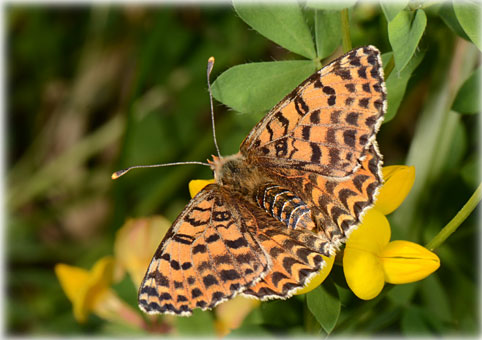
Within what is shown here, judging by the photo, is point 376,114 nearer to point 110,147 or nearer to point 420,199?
point 420,199

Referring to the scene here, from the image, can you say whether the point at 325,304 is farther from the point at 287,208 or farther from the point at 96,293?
the point at 96,293

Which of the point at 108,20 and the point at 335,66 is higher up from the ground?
the point at 108,20

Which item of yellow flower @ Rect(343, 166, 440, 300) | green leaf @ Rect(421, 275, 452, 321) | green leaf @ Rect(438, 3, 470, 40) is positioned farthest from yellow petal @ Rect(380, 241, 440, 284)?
green leaf @ Rect(421, 275, 452, 321)

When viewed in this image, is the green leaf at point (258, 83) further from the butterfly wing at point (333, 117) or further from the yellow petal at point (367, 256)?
the yellow petal at point (367, 256)

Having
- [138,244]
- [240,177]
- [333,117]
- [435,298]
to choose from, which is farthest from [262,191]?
[435,298]

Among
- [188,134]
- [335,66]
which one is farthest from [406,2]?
[188,134]

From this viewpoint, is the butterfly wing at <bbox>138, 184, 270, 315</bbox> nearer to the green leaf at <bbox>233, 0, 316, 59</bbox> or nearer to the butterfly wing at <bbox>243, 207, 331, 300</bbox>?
the butterfly wing at <bbox>243, 207, 331, 300</bbox>
